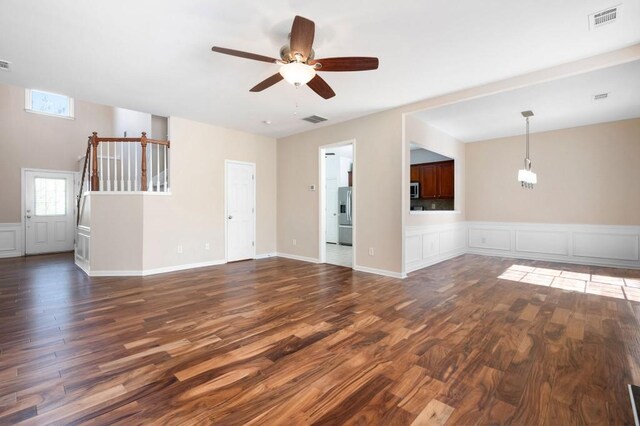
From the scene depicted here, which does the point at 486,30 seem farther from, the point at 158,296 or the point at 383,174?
the point at 158,296

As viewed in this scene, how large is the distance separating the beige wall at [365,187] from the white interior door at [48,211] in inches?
244

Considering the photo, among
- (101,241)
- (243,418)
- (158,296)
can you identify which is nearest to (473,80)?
(243,418)

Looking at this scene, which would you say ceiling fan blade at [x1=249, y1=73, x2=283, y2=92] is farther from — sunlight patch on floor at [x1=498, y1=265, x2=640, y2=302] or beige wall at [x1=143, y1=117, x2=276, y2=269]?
sunlight patch on floor at [x1=498, y1=265, x2=640, y2=302]

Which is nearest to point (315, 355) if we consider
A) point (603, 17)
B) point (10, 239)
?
point (603, 17)

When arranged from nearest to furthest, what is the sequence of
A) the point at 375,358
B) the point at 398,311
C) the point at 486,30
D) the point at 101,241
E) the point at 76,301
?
the point at 375,358
the point at 486,30
the point at 398,311
the point at 76,301
the point at 101,241

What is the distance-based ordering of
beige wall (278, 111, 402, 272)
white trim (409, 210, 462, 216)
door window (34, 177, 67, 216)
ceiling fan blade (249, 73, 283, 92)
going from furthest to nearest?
door window (34, 177, 67, 216) → white trim (409, 210, 462, 216) → beige wall (278, 111, 402, 272) → ceiling fan blade (249, 73, 283, 92)

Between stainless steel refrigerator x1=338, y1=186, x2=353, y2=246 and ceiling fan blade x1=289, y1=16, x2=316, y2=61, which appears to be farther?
stainless steel refrigerator x1=338, y1=186, x2=353, y2=246

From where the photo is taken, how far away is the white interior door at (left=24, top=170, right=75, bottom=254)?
7301mm

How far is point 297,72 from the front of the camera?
8.66 feet

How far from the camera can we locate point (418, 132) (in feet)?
17.6

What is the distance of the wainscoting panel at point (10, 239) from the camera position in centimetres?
691

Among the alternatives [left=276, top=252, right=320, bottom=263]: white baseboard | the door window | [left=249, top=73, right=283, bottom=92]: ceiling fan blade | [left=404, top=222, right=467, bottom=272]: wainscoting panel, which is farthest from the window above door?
[left=404, top=222, right=467, bottom=272]: wainscoting panel

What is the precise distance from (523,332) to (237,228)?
5.21 metres

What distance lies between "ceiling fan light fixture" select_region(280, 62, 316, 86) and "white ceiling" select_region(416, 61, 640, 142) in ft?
9.84
